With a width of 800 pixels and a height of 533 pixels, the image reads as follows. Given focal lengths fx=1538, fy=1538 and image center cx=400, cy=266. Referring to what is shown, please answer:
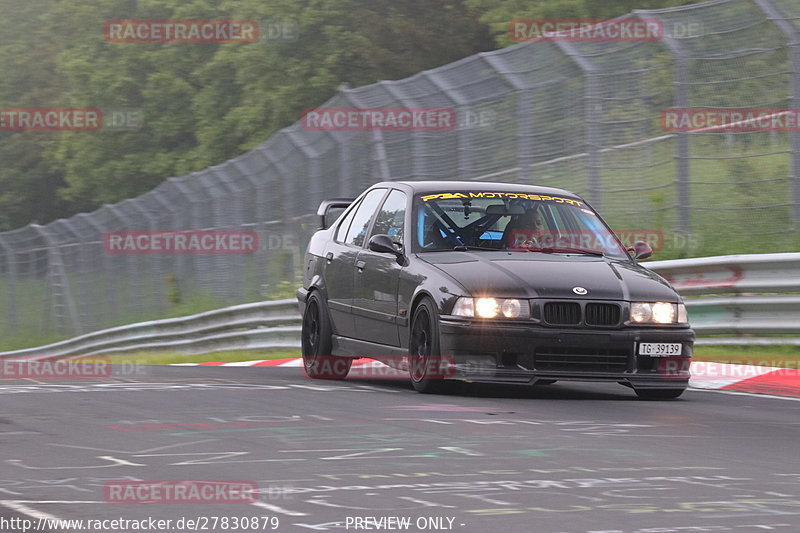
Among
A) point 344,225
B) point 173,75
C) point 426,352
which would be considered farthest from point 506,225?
point 173,75

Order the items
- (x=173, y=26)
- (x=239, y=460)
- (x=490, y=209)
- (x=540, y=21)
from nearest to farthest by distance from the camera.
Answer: (x=239, y=460), (x=490, y=209), (x=540, y=21), (x=173, y=26)

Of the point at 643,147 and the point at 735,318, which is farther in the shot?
the point at 643,147

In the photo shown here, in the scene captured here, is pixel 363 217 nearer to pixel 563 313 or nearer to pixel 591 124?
pixel 563 313

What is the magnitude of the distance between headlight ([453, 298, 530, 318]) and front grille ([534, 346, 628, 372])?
0.90 feet

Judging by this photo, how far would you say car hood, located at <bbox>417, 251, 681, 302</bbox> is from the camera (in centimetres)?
970

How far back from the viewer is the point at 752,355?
41.5 ft

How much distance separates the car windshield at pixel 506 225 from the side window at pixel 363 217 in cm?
89

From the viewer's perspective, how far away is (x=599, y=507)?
553cm

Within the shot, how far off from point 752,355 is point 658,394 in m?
2.59

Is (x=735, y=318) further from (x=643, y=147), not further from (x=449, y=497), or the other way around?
(x=449, y=497)

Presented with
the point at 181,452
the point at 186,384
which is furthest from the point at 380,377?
the point at 181,452

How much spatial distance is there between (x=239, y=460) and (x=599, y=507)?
187 centimetres

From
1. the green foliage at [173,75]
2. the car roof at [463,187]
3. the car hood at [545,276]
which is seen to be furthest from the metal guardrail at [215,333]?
the green foliage at [173,75]

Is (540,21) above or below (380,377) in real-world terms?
above
